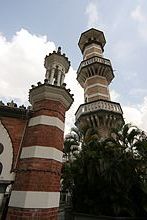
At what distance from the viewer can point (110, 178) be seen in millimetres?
8328

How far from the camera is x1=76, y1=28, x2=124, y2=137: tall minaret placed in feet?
49.8

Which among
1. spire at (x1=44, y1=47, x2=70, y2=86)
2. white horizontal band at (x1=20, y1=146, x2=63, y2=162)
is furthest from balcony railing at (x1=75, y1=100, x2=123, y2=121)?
white horizontal band at (x1=20, y1=146, x2=63, y2=162)

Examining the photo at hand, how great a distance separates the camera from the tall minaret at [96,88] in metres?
15.2

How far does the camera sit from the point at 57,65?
19.8 ft

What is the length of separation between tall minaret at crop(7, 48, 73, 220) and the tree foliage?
4.47m

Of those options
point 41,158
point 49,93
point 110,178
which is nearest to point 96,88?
point 110,178

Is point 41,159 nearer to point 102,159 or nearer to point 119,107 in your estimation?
point 102,159

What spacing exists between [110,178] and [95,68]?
39.4ft

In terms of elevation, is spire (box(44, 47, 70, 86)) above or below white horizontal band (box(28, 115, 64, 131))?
above

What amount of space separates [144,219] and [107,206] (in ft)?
5.75

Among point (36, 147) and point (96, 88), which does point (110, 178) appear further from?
point (96, 88)

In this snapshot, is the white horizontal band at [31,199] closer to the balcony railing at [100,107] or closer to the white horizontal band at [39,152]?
the white horizontal band at [39,152]

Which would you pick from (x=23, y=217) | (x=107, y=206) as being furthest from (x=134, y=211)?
(x=23, y=217)

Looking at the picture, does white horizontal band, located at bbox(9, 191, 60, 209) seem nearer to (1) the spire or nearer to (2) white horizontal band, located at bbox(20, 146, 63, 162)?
(2) white horizontal band, located at bbox(20, 146, 63, 162)
